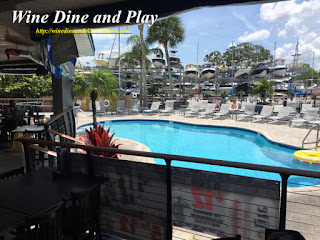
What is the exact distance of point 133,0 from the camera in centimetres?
254

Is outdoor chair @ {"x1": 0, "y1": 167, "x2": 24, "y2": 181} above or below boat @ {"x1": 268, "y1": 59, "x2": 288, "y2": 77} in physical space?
below

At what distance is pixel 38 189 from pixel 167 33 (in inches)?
858

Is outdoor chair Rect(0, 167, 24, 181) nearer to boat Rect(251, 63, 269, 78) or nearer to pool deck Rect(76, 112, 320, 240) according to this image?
pool deck Rect(76, 112, 320, 240)

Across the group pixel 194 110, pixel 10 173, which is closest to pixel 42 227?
pixel 10 173

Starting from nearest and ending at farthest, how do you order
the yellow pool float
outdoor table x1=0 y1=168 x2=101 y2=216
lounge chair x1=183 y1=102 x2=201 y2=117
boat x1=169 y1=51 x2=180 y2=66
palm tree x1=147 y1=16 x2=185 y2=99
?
outdoor table x1=0 y1=168 x2=101 y2=216 → the yellow pool float → lounge chair x1=183 y1=102 x2=201 y2=117 → palm tree x1=147 y1=16 x2=185 y2=99 → boat x1=169 y1=51 x2=180 y2=66

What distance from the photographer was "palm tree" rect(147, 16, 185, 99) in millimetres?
21797

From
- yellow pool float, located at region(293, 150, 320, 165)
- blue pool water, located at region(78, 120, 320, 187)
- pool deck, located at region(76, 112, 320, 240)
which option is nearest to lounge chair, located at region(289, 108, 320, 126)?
pool deck, located at region(76, 112, 320, 240)

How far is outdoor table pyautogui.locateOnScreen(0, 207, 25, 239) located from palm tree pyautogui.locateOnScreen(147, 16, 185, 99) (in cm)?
2014

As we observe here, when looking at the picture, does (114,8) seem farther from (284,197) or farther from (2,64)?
(2,64)

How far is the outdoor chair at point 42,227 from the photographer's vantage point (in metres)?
1.54

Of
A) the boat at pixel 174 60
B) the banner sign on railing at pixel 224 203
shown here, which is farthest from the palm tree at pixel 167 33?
the boat at pixel 174 60

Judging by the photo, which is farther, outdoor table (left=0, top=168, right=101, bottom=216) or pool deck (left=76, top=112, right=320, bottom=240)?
pool deck (left=76, top=112, right=320, bottom=240)

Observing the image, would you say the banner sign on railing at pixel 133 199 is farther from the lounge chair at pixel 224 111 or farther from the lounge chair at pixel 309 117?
the lounge chair at pixel 224 111

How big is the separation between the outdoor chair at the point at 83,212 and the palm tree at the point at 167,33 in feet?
64.6
